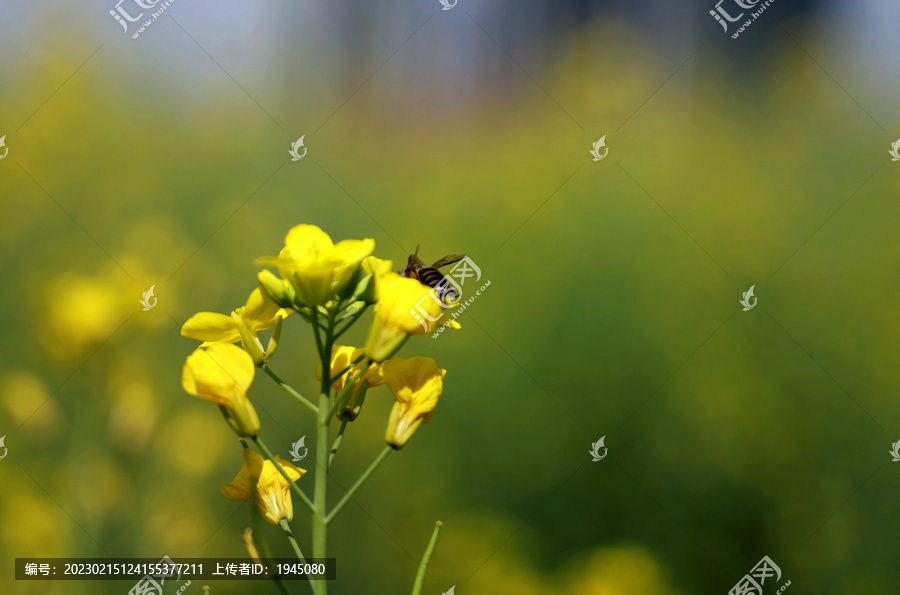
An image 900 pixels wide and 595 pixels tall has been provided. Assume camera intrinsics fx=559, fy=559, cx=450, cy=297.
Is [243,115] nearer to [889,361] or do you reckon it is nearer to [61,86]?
[61,86]

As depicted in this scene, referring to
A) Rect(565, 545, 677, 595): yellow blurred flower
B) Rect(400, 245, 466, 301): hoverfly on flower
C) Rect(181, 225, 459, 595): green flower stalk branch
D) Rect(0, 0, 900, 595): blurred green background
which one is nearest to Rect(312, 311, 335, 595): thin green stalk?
Rect(181, 225, 459, 595): green flower stalk branch

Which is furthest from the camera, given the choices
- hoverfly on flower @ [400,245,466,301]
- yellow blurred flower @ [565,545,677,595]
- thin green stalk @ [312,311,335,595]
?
yellow blurred flower @ [565,545,677,595]

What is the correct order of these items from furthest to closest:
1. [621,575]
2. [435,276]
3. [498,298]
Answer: [498,298] < [621,575] < [435,276]

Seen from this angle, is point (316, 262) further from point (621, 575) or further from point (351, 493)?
point (621, 575)

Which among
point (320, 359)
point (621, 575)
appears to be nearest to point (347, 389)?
point (320, 359)

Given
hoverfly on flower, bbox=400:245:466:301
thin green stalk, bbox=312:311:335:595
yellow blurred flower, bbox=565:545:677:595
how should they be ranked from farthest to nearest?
1. yellow blurred flower, bbox=565:545:677:595
2. hoverfly on flower, bbox=400:245:466:301
3. thin green stalk, bbox=312:311:335:595

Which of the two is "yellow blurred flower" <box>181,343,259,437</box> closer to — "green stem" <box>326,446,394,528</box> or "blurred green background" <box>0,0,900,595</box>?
"green stem" <box>326,446,394,528</box>

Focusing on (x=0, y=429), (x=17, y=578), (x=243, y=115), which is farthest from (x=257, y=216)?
(x=17, y=578)

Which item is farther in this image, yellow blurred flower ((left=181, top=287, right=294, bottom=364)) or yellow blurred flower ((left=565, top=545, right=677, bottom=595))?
yellow blurred flower ((left=565, top=545, right=677, bottom=595))
